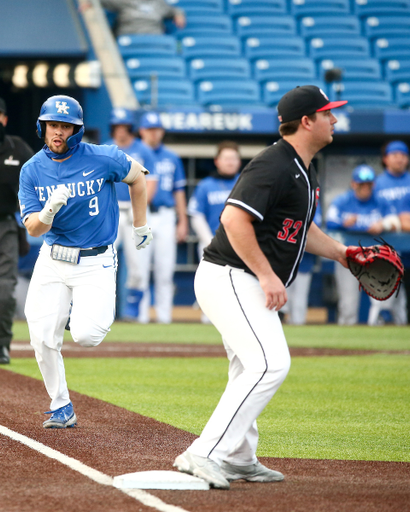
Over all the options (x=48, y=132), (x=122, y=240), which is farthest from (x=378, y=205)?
(x=48, y=132)

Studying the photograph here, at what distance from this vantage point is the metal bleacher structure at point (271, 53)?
17.0 metres

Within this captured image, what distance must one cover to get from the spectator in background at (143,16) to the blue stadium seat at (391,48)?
4219 millimetres

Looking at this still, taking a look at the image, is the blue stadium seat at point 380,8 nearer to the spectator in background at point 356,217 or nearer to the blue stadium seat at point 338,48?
the blue stadium seat at point 338,48

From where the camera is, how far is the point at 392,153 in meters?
12.6

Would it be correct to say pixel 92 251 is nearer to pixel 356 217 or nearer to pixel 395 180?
pixel 356 217

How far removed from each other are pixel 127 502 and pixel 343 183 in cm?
1394

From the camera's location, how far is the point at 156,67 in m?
17.3

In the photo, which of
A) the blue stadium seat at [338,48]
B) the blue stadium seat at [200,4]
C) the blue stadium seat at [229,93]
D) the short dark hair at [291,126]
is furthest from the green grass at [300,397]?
the blue stadium seat at [200,4]

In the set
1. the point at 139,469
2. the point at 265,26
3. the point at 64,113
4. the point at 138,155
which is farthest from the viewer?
the point at 265,26

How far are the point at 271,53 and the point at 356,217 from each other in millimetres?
6913

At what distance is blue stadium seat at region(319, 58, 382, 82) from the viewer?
1792cm

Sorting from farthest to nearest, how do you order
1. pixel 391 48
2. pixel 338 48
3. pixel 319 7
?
1. pixel 319 7
2. pixel 391 48
3. pixel 338 48

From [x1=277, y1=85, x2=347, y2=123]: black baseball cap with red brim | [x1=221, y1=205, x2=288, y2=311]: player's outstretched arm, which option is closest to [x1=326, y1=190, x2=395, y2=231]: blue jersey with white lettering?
[x1=277, y1=85, x2=347, y2=123]: black baseball cap with red brim

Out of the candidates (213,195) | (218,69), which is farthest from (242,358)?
(218,69)
